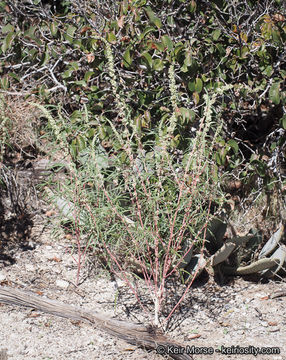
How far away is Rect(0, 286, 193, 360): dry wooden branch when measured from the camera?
3047 millimetres

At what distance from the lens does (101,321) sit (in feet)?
10.4

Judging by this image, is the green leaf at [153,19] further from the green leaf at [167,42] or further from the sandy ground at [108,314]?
the sandy ground at [108,314]

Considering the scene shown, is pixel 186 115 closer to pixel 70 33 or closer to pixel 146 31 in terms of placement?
pixel 146 31

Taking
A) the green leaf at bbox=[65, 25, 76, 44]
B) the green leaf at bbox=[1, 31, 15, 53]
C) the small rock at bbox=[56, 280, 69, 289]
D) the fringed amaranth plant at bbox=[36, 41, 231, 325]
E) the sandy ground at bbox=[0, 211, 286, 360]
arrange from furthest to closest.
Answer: the green leaf at bbox=[1, 31, 15, 53]
the green leaf at bbox=[65, 25, 76, 44]
the small rock at bbox=[56, 280, 69, 289]
the fringed amaranth plant at bbox=[36, 41, 231, 325]
the sandy ground at bbox=[0, 211, 286, 360]

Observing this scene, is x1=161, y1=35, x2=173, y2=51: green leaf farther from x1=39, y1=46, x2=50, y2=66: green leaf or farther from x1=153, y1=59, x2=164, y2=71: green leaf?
x1=39, y1=46, x2=50, y2=66: green leaf

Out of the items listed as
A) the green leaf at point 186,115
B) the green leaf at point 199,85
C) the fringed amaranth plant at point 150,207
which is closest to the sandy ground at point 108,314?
the fringed amaranth plant at point 150,207

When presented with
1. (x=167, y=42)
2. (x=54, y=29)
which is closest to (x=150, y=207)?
(x=167, y=42)

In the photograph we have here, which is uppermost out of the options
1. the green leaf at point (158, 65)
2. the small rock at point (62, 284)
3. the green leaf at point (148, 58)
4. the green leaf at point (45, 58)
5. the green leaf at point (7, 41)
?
the green leaf at point (148, 58)

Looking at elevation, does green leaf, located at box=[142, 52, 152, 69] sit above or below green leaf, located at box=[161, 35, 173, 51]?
below

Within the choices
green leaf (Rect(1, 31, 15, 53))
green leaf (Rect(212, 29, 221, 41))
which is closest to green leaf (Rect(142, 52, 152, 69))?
green leaf (Rect(212, 29, 221, 41))

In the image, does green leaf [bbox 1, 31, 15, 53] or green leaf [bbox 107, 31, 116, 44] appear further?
green leaf [bbox 1, 31, 15, 53]

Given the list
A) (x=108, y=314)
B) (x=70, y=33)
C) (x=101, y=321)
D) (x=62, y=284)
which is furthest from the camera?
(x=70, y=33)

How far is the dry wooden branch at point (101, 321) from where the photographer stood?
3047mm

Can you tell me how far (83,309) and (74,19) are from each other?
243cm
